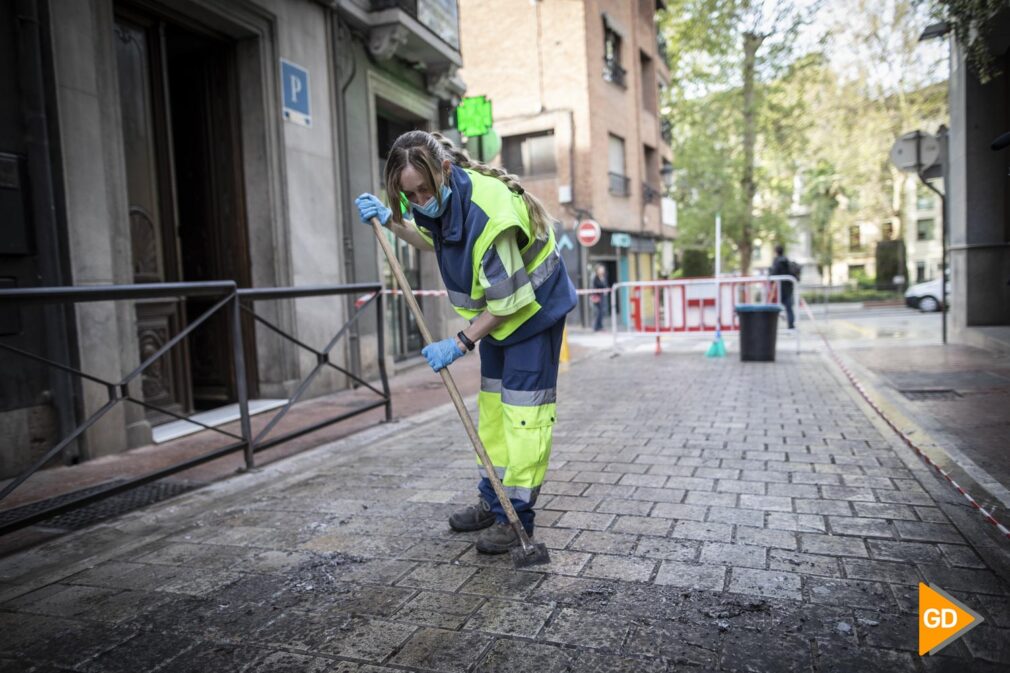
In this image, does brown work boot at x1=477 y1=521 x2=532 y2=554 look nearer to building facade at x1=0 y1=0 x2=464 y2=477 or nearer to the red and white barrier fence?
building facade at x1=0 y1=0 x2=464 y2=477

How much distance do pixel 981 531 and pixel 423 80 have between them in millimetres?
10041

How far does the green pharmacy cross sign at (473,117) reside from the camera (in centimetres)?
1113

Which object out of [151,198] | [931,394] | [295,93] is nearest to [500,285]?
[151,198]

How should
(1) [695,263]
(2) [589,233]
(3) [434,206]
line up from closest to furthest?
(3) [434,206] → (2) [589,233] → (1) [695,263]

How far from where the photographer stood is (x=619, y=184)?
74.4 ft

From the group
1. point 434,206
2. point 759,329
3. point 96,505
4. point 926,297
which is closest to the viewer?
point 434,206

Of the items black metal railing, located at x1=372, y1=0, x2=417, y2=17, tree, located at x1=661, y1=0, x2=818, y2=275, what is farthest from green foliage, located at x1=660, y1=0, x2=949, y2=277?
black metal railing, located at x1=372, y1=0, x2=417, y2=17

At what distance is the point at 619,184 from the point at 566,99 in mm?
3628

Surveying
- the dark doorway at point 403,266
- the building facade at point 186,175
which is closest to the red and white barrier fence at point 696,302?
the dark doorway at point 403,266

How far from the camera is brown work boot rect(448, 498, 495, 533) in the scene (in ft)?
10.6

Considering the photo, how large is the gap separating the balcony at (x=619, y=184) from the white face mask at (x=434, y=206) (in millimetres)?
19638

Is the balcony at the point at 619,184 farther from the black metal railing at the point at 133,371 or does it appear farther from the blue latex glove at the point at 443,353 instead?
the blue latex glove at the point at 443,353

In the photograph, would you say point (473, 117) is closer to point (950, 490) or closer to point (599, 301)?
point (599, 301)

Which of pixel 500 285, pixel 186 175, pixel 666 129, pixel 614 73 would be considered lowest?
pixel 500 285
